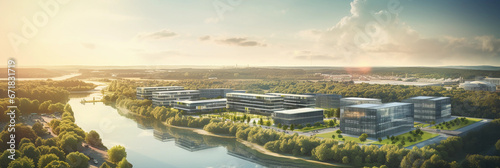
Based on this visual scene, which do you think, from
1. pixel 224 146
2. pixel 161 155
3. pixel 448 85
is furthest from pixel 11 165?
pixel 448 85

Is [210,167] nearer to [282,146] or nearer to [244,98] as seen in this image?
[282,146]

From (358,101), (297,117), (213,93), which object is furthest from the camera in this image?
(213,93)

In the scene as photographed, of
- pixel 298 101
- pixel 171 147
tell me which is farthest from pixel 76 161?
pixel 298 101

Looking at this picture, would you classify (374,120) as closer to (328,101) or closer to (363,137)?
(363,137)

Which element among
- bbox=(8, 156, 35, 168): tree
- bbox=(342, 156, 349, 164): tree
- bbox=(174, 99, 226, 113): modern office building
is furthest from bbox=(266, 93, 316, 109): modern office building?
bbox=(8, 156, 35, 168): tree

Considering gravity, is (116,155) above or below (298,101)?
below

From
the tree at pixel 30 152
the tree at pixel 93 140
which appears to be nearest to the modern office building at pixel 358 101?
the tree at pixel 93 140

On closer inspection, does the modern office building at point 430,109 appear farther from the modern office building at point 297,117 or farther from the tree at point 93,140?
the tree at point 93,140
